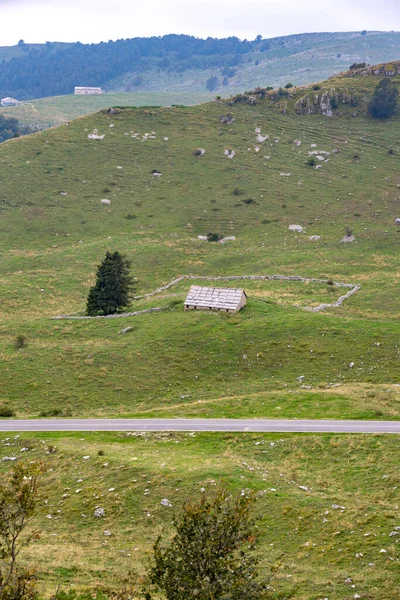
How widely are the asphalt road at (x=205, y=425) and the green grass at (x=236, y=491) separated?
1478 mm

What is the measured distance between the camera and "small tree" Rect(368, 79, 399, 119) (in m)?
152

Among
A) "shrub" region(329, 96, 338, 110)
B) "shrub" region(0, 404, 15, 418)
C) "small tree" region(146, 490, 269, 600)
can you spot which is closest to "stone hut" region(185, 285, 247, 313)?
"shrub" region(0, 404, 15, 418)

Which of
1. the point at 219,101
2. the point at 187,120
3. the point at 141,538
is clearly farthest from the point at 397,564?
the point at 219,101

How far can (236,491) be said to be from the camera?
32062 millimetres

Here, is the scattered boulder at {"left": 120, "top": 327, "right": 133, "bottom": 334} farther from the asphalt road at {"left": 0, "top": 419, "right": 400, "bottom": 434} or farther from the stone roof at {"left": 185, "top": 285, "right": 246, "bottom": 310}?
the asphalt road at {"left": 0, "top": 419, "right": 400, "bottom": 434}

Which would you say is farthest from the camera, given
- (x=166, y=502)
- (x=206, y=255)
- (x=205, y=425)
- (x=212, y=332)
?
(x=206, y=255)

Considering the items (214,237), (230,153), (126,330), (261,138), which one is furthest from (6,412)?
(261,138)

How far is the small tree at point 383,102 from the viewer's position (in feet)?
500

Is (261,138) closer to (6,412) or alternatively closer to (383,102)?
(383,102)

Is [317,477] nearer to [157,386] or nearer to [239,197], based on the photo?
[157,386]

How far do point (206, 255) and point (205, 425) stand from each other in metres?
62.8

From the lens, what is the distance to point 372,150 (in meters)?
142

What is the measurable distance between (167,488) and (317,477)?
327 inches

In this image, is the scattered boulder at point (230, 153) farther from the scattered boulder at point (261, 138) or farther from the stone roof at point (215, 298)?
the stone roof at point (215, 298)
